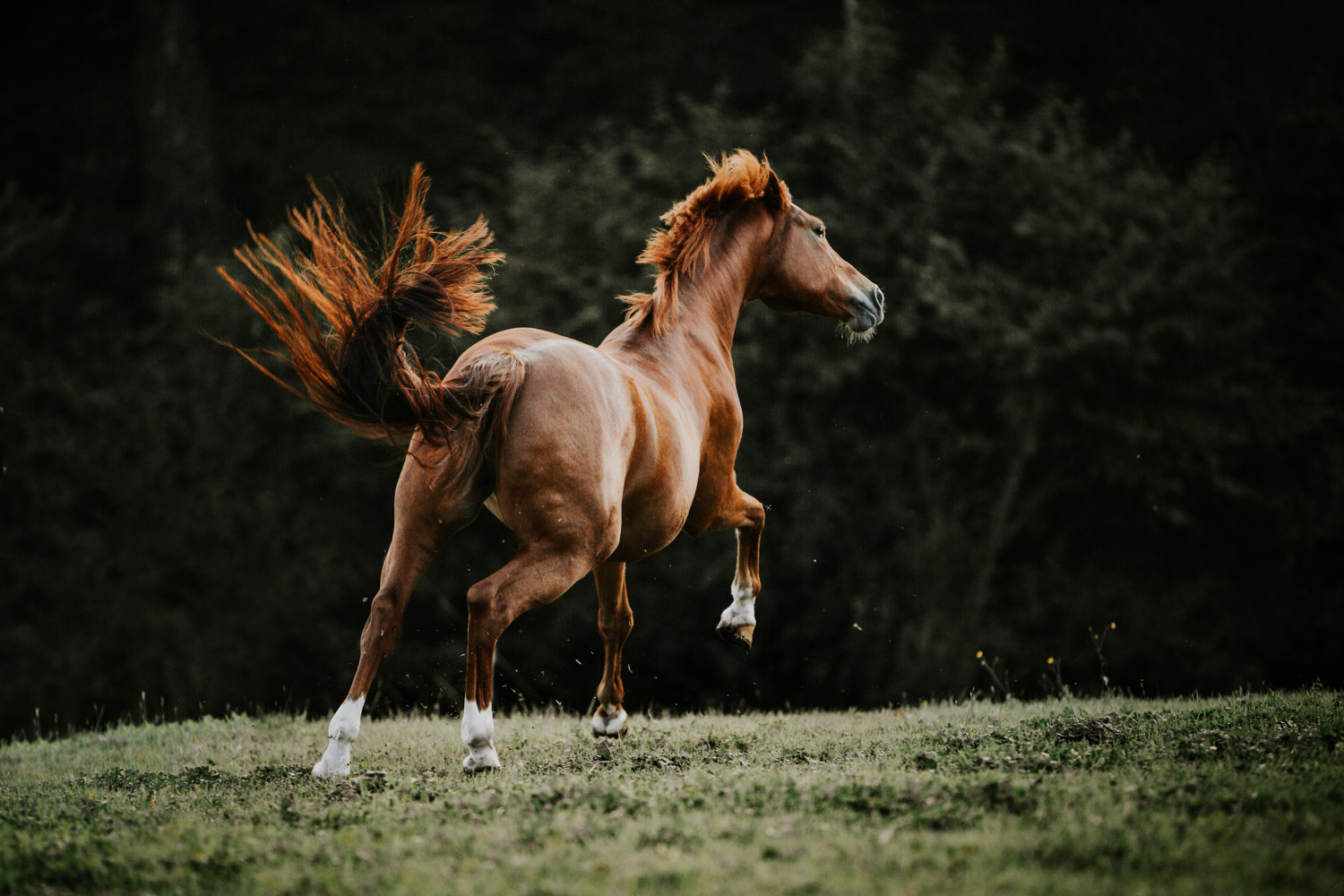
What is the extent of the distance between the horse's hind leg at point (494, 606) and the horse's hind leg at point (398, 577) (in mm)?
319

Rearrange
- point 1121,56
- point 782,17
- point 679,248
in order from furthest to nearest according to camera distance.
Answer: point 782,17, point 1121,56, point 679,248

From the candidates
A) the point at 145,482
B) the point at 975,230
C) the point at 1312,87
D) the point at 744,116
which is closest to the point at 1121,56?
the point at 1312,87

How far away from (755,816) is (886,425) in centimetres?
1157

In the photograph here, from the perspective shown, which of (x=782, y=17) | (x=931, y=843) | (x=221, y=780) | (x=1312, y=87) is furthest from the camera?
(x=782, y=17)

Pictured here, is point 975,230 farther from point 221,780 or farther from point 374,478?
point 221,780

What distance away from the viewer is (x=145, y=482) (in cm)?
1527

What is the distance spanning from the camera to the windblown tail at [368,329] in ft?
15.6

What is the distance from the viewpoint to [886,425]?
49.6 feet

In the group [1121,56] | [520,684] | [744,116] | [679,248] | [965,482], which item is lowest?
[520,684]

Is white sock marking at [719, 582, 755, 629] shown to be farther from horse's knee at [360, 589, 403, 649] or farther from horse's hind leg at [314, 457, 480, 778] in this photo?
horse's knee at [360, 589, 403, 649]

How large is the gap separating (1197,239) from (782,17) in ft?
23.0

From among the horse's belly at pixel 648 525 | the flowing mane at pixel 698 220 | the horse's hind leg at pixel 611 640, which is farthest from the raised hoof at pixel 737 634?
the flowing mane at pixel 698 220

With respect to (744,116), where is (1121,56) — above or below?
above

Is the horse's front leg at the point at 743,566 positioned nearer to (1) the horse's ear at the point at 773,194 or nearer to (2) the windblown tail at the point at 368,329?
(1) the horse's ear at the point at 773,194
